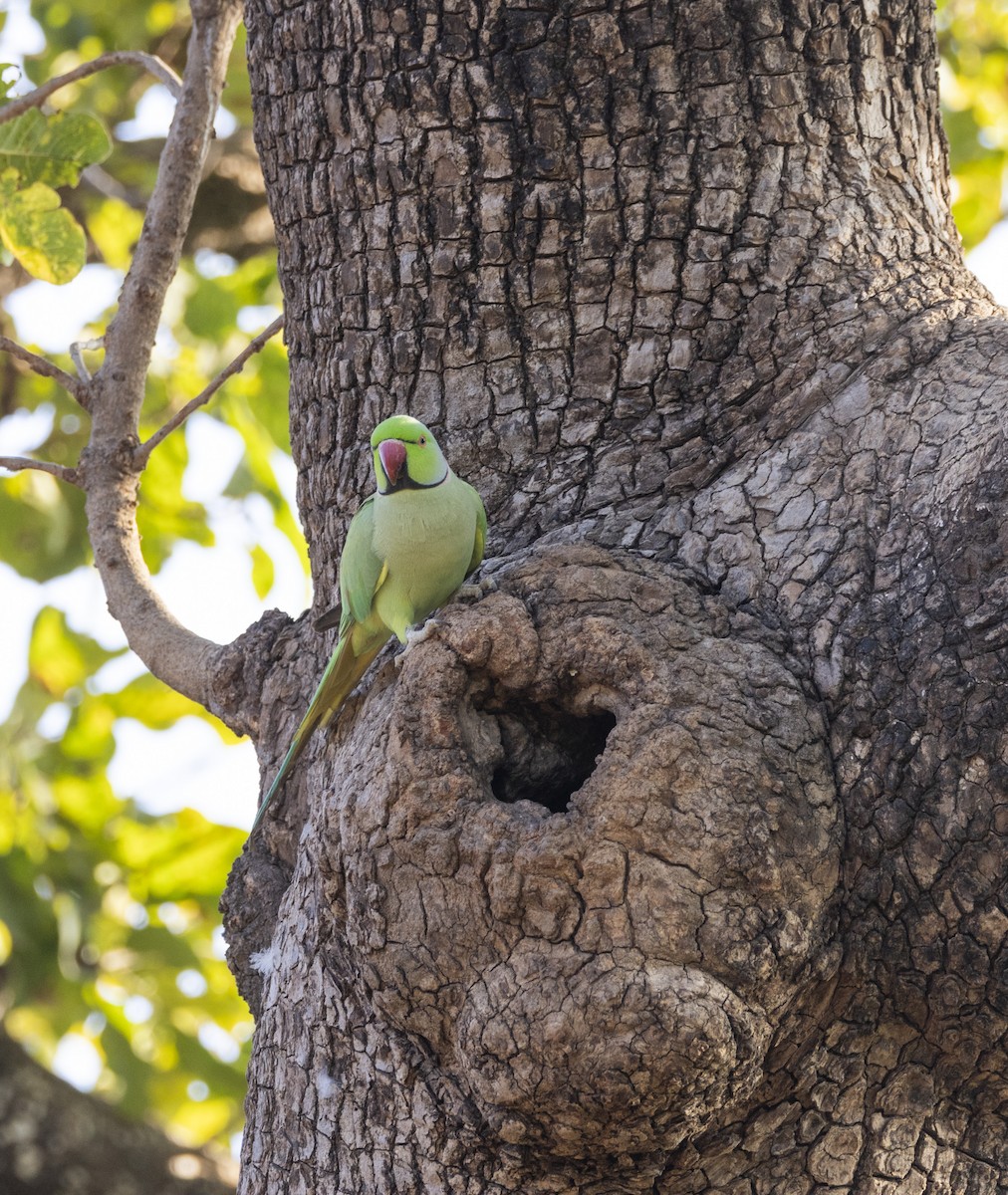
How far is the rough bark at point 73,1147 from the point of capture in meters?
3.84

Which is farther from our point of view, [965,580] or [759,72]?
[759,72]

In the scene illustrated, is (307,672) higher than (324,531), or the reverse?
(324,531)

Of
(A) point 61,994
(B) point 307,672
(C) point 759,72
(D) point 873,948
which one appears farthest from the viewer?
(A) point 61,994

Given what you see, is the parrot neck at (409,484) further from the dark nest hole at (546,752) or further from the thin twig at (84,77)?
the thin twig at (84,77)

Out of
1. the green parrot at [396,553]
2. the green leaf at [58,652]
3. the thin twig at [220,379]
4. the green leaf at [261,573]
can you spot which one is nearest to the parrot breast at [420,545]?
the green parrot at [396,553]

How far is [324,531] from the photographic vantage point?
251cm

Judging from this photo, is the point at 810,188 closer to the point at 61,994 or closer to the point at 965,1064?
the point at 965,1064

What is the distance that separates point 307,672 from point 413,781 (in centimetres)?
75

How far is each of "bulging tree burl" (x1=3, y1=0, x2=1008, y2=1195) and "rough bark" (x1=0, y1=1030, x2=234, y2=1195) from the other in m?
2.14

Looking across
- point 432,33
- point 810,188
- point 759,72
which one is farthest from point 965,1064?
point 432,33

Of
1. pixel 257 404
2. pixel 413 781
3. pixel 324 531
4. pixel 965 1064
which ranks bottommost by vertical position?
pixel 965 1064

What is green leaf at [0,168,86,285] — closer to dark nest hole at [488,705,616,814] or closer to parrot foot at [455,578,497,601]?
parrot foot at [455,578,497,601]

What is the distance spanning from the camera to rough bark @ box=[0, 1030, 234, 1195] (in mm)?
3842

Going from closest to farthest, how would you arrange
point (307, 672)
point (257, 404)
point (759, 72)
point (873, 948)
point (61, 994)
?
point (873, 948), point (759, 72), point (307, 672), point (257, 404), point (61, 994)
